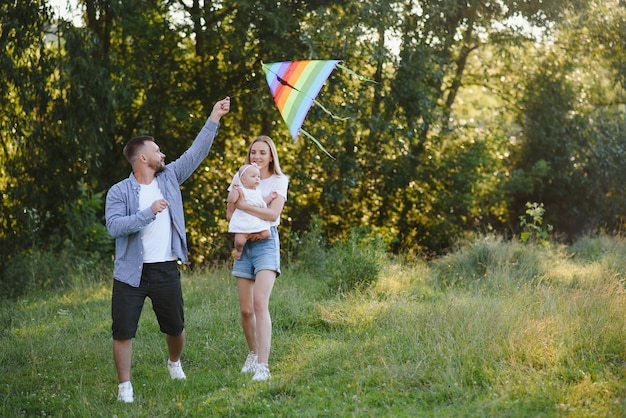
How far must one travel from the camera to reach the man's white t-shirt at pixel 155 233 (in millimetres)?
5219

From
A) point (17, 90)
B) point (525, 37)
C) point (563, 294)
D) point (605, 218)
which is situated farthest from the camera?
point (605, 218)

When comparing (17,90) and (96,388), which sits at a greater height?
(17,90)

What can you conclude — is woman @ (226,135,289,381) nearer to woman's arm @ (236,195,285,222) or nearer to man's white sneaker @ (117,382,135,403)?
woman's arm @ (236,195,285,222)

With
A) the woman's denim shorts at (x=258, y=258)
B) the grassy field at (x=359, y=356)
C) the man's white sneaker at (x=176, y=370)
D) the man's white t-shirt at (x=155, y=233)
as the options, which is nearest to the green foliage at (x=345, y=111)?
the grassy field at (x=359, y=356)

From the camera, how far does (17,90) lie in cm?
1039

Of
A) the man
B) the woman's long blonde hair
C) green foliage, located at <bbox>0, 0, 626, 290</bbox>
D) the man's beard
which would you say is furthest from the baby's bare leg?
green foliage, located at <bbox>0, 0, 626, 290</bbox>

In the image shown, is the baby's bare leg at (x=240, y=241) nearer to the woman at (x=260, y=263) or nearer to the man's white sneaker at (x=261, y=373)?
the woman at (x=260, y=263)

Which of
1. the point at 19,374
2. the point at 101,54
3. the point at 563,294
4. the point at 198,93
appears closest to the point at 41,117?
the point at 101,54

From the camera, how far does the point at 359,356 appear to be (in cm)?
571

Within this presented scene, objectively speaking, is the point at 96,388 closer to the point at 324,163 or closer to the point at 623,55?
the point at 324,163

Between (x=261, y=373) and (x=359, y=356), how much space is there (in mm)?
767

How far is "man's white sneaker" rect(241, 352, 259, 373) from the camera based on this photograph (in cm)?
569

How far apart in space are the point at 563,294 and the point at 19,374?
457 centimetres

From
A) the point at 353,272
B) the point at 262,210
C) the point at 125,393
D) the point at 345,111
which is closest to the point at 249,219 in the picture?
the point at 262,210
